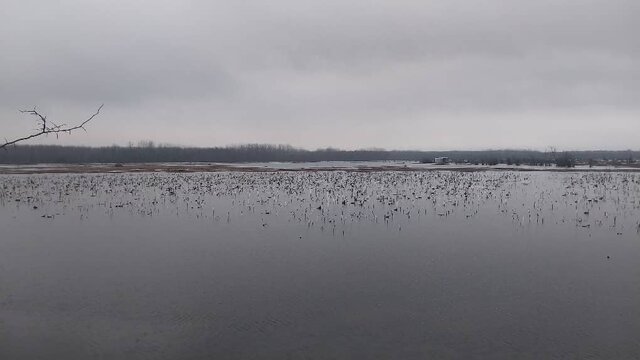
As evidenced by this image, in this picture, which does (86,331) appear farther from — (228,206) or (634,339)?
(228,206)

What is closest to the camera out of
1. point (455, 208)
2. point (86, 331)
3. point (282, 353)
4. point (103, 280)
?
point (282, 353)

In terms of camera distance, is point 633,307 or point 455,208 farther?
point 455,208

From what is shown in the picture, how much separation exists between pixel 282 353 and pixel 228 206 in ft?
57.6

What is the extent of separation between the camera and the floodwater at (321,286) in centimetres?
766

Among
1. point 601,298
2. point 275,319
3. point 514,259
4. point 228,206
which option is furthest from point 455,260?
point 228,206

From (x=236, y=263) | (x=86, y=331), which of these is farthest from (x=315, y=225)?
(x=86, y=331)

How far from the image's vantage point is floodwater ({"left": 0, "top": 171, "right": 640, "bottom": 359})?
25.1ft

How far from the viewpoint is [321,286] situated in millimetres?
10422

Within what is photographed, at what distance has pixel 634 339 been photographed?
25.4 ft

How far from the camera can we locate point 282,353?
24.0 feet

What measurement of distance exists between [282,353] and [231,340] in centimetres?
98

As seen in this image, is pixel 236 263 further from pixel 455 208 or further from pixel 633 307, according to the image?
pixel 455 208

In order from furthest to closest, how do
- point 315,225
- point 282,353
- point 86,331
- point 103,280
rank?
point 315,225 < point 103,280 < point 86,331 < point 282,353

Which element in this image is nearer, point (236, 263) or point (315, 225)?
point (236, 263)
